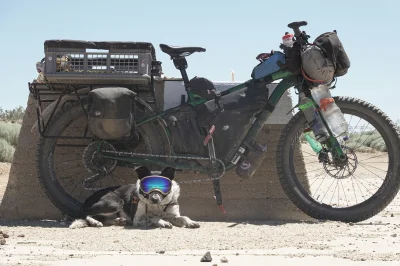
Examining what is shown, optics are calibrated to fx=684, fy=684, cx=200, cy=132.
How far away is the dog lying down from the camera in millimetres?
6582

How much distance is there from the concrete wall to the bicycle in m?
0.41

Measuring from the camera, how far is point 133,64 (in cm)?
677

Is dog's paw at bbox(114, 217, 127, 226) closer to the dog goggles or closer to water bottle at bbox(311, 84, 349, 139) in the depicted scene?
the dog goggles

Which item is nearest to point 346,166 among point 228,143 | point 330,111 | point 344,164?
point 344,164

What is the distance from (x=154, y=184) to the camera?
658 cm

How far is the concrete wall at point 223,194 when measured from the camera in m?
7.34

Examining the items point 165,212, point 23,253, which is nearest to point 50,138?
point 165,212

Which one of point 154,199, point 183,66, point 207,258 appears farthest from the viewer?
point 183,66

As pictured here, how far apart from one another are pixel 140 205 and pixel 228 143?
106cm

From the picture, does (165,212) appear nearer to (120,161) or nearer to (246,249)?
(120,161)

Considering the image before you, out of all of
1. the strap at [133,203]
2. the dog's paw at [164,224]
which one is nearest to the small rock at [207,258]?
the dog's paw at [164,224]

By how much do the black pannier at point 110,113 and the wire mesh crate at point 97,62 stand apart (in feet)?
0.60

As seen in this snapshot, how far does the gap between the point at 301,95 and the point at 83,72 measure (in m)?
2.17

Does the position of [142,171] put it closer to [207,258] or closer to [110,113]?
[110,113]
